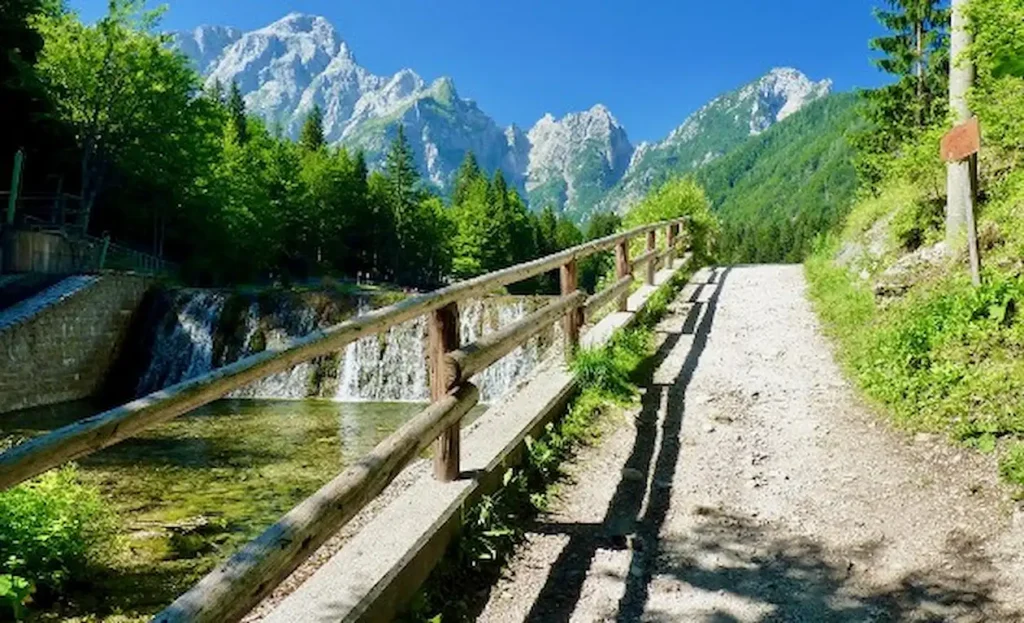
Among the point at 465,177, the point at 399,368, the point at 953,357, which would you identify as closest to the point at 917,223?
the point at 953,357

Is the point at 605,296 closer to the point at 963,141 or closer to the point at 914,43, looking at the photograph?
the point at 963,141

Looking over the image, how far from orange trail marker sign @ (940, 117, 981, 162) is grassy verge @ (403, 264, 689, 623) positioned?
388 cm

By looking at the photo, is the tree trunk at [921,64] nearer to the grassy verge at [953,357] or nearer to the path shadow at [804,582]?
the grassy verge at [953,357]

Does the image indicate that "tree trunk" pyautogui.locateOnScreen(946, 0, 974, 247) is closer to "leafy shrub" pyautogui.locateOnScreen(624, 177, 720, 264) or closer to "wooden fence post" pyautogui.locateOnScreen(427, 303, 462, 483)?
"wooden fence post" pyautogui.locateOnScreen(427, 303, 462, 483)

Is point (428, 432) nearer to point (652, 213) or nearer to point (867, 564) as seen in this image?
point (867, 564)

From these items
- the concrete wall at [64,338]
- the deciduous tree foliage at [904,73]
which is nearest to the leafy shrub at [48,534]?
the concrete wall at [64,338]

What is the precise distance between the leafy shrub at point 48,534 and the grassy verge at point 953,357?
22.3 ft

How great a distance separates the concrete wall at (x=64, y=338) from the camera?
66.5 ft

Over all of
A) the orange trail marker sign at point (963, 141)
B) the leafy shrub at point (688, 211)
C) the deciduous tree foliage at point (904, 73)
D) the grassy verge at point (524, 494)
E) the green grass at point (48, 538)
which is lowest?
the green grass at point (48, 538)

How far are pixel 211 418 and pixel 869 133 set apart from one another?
25160 millimetres

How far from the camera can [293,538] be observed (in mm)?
2590


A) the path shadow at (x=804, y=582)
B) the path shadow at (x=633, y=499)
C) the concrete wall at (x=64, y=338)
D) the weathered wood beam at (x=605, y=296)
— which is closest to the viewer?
the path shadow at (x=804, y=582)

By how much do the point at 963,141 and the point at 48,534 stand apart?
30.5 feet

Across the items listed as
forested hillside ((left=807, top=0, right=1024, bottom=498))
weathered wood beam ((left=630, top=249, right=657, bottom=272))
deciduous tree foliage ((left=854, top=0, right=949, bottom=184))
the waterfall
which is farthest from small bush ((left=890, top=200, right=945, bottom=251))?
deciduous tree foliage ((left=854, top=0, right=949, bottom=184))
